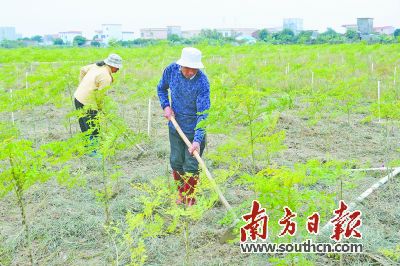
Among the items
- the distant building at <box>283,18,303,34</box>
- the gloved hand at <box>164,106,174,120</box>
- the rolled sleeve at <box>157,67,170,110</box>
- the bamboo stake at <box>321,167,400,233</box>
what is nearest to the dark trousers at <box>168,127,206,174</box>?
the gloved hand at <box>164,106,174,120</box>

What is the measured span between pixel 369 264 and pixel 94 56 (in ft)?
54.8

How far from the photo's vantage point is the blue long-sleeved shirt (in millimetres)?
4559

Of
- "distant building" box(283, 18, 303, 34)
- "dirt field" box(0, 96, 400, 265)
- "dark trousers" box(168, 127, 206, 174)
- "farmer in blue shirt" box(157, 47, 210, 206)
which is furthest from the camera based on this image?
"distant building" box(283, 18, 303, 34)

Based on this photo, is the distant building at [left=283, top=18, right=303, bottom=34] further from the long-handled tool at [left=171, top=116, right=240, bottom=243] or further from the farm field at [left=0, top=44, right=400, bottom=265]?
the long-handled tool at [left=171, top=116, right=240, bottom=243]

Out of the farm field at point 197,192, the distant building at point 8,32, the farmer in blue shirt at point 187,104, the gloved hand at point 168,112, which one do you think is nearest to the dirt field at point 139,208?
the farm field at point 197,192

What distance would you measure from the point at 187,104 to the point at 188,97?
90 mm

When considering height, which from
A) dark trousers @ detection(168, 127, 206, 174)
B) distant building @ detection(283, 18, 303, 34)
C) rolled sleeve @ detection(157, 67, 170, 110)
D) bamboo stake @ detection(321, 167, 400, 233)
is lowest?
bamboo stake @ detection(321, 167, 400, 233)

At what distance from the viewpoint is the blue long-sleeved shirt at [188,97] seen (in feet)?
15.0

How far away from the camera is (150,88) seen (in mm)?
7676

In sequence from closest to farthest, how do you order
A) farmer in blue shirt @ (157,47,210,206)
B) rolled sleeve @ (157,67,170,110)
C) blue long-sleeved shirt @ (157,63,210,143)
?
farmer in blue shirt @ (157,47,210,206)
blue long-sleeved shirt @ (157,63,210,143)
rolled sleeve @ (157,67,170,110)

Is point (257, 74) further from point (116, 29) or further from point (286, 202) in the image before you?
point (116, 29)

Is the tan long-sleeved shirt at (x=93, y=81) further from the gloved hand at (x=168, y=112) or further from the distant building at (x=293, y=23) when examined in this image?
the distant building at (x=293, y=23)

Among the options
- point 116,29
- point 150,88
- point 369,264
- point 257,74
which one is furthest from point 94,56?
point 116,29

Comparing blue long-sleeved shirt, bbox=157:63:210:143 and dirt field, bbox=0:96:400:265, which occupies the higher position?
blue long-sleeved shirt, bbox=157:63:210:143
